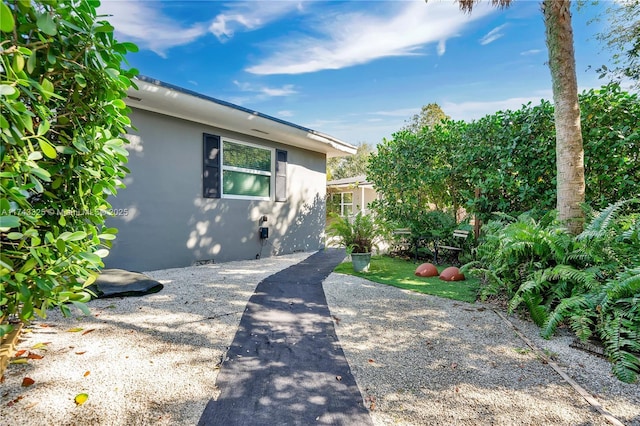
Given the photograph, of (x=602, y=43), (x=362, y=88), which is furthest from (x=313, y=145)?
(x=602, y=43)

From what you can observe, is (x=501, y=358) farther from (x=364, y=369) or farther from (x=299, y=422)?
(x=299, y=422)

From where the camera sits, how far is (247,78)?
31.1ft

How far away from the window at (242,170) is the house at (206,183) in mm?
22

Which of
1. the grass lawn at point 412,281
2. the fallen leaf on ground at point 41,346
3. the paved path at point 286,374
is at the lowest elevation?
the paved path at point 286,374

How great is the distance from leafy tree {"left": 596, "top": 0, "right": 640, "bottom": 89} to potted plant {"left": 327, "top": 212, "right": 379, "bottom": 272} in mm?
4915

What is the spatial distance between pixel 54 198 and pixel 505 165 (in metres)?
5.90

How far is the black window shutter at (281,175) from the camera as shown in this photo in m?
7.42

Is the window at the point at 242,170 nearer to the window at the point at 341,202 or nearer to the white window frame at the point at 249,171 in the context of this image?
the white window frame at the point at 249,171

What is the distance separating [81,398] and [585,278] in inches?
156

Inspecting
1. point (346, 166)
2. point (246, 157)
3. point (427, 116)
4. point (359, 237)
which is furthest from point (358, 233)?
point (346, 166)

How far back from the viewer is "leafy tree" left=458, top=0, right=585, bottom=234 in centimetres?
Answer: 356

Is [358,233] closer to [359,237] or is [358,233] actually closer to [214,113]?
[359,237]

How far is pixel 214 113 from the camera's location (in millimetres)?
5523

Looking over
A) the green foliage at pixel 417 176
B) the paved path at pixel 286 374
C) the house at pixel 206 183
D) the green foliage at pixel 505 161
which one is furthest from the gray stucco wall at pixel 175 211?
the green foliage at pixel 505 161
